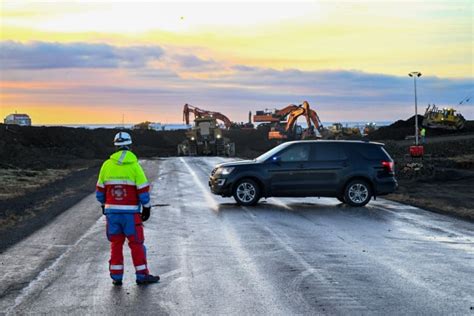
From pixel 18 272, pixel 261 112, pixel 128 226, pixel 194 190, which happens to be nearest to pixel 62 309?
pixel 128 226

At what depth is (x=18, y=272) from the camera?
8594mm

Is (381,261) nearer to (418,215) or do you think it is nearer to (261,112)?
(418,215)

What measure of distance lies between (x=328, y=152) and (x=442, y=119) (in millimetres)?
50163

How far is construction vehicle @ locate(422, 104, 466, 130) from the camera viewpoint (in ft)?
210

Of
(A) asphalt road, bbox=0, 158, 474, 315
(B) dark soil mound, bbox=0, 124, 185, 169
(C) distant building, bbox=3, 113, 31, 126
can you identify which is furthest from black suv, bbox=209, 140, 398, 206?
(C) distant building, bbox=3, 113, 31, 126

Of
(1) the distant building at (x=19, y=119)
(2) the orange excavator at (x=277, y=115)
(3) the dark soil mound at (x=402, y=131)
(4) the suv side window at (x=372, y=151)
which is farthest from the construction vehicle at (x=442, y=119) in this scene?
(1) the distant building at (x=19, y=119)

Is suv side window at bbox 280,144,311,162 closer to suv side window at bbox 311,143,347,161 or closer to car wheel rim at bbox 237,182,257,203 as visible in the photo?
suv side window at bbox 311,143,347,161

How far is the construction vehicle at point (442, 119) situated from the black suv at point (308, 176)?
49641mm

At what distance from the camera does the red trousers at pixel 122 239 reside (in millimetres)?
7887

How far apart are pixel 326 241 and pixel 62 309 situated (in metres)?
5.47

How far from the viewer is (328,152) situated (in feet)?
56.0

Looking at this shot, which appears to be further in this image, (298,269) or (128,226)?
(298,269)

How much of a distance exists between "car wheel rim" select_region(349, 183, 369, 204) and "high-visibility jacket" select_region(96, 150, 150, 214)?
31.4ft

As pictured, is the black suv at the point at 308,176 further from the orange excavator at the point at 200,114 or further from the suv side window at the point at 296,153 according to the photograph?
the orange excavator at the point at 200,114
